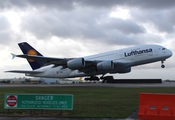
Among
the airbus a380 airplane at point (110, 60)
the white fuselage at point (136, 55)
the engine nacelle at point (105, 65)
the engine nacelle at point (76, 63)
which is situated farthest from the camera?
the white fuselage at point (136, 55)

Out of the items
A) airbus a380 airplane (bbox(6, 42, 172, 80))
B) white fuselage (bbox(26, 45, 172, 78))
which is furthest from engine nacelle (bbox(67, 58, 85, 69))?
white fuselage (bbox(26, 45, 172, 78))

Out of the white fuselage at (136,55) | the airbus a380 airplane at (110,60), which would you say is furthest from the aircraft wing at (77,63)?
the white fuselage at (136,55)

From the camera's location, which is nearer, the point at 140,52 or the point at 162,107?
the point at 162,107

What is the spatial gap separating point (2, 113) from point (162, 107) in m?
6.95

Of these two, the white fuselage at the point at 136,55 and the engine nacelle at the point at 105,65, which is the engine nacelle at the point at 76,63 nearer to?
the engine nacelle at the point at 105,65

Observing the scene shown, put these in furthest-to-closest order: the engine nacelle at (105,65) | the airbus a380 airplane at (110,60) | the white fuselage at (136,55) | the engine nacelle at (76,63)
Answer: the white fuselage at (136,55), the engine nacelle at (105,65), the airbus a380 airplane at (110,60), the engine nacelle at (76,63)

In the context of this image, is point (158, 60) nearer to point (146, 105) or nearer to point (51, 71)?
point (51, 71)

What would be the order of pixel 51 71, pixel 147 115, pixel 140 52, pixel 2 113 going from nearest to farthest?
pixel 147 115 → pixel 2 113 → pixel 140 52 → pixel 51 71

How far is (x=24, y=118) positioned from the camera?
1037cm

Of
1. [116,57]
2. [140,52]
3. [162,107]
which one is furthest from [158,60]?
[162,107]

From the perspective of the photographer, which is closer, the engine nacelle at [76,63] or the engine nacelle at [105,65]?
the engine nacelle at [76,63]

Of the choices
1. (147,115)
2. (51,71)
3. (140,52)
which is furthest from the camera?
(51,71)

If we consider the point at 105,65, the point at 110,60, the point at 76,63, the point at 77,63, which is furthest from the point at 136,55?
the point at 76,63

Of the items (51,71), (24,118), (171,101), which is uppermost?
(51,71)
